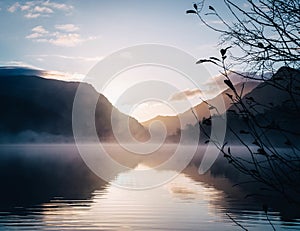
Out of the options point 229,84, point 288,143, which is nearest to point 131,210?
point 288,143

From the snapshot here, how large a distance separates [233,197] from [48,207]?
53.5 ft

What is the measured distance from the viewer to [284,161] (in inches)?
143

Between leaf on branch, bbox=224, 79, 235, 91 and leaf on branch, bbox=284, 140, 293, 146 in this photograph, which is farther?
leaf on branch, bbox=284, 140, 293, 146

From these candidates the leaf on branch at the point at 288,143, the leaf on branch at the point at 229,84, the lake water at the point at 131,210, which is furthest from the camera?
the lake water at the point at 131,210

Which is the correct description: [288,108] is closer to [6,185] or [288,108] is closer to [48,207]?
[48,207]

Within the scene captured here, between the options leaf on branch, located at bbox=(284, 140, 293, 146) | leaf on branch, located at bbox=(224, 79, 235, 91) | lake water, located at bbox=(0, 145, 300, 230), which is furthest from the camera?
lake water, located at bbox=(0, 145, 300, 230)

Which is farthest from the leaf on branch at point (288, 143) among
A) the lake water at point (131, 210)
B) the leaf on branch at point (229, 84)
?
the lake water at point (131, 210)

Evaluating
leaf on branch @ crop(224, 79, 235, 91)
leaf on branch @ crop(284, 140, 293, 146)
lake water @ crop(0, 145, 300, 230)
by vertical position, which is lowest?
lake water @ crop(0, 145, 300, 230)

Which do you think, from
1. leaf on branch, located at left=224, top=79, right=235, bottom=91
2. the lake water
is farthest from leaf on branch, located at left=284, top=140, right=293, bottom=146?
the lake water

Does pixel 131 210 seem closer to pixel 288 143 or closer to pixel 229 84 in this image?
pixel 288 143

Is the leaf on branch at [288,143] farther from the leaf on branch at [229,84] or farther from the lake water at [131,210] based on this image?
the lake water at [131,210]

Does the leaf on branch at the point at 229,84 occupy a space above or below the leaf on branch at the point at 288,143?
above

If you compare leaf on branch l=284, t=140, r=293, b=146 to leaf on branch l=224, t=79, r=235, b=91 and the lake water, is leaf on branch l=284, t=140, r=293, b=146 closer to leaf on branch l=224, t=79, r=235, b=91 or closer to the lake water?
leaf on branch l=224, t=79, r=235, b=91

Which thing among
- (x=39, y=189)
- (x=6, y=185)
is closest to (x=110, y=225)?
(x=39, y=189)
